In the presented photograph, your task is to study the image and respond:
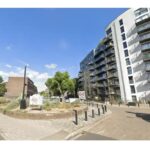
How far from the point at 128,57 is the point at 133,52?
1963 mm

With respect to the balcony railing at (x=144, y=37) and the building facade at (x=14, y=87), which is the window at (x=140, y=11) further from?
the building facade at (x=14, y=87)

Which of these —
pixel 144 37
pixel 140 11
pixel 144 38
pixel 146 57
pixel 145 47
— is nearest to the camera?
pixel 146 57

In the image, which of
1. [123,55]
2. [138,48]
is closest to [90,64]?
[123,55]

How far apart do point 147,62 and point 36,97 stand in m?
31.7

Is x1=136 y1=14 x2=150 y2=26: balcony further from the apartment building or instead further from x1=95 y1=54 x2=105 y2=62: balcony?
x1=95 y1=54 x2=105 y2=62: balcony

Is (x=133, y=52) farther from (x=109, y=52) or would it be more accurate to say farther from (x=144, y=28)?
(x=109, y=52)

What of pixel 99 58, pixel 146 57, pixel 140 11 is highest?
pixel 140 11

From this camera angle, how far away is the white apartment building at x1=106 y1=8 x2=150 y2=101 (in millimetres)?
40250

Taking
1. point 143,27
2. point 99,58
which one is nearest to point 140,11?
point 143,27

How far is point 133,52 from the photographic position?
43406 millimetres

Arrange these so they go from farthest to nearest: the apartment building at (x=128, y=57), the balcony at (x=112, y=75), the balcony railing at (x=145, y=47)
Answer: the balcony at (x=112, y=75)
the apartment building at (x=128, y=57)
the balcony railing at (x=145, y=47)

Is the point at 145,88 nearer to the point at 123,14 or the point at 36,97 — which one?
the point at 123,14

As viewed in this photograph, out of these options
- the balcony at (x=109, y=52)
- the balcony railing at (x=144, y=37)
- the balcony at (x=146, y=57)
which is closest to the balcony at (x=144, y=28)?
the balcony railing at (x=144, y=37)

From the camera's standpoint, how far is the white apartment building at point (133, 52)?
40.2 meters
